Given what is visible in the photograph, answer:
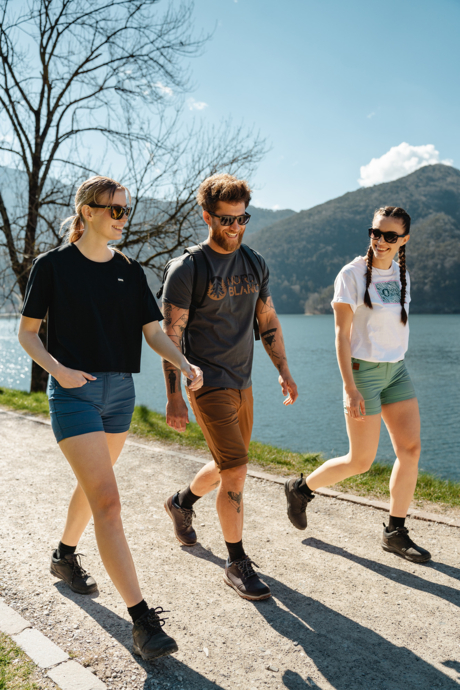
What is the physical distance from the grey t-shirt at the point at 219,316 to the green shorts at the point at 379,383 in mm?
818

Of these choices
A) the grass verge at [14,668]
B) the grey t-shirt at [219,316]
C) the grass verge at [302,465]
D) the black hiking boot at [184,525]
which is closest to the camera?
the grass verge at [14,668]

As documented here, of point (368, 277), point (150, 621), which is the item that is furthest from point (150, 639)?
point (368, 277)

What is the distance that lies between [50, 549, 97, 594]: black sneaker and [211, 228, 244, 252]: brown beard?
1962mm

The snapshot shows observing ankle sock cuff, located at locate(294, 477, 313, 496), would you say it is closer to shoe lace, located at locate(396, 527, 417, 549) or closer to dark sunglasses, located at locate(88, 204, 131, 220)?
shoe lace, located at locate(396, 527, 417, 549)

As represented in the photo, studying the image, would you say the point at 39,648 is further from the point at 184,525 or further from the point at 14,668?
the point at 184,525

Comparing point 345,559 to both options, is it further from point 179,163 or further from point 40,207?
point 40,207

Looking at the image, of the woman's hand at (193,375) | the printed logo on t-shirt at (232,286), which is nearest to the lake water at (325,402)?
the printed logo on t-shirt at (232,286)

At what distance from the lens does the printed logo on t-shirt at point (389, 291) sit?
145 inches

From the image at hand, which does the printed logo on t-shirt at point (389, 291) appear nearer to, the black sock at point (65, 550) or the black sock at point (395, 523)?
the black sock at point (395, 523)

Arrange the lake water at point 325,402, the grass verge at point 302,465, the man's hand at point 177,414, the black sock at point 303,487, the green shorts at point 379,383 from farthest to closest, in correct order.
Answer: the lake water at point 325,402 < the grass verge at point 302,465 < the black sock at point 303,487 < the green shorts at point 379,383 < the man's hand at point 177,414

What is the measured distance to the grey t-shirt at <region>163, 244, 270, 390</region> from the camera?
3.15m

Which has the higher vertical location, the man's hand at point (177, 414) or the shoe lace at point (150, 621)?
the man's hand at point (177, 414)

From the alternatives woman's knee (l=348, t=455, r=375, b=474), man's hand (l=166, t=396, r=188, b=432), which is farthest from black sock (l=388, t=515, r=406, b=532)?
man's hand (l=166, t=396, r=188, b=432)

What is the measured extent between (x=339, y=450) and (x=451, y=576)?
11.8 m
